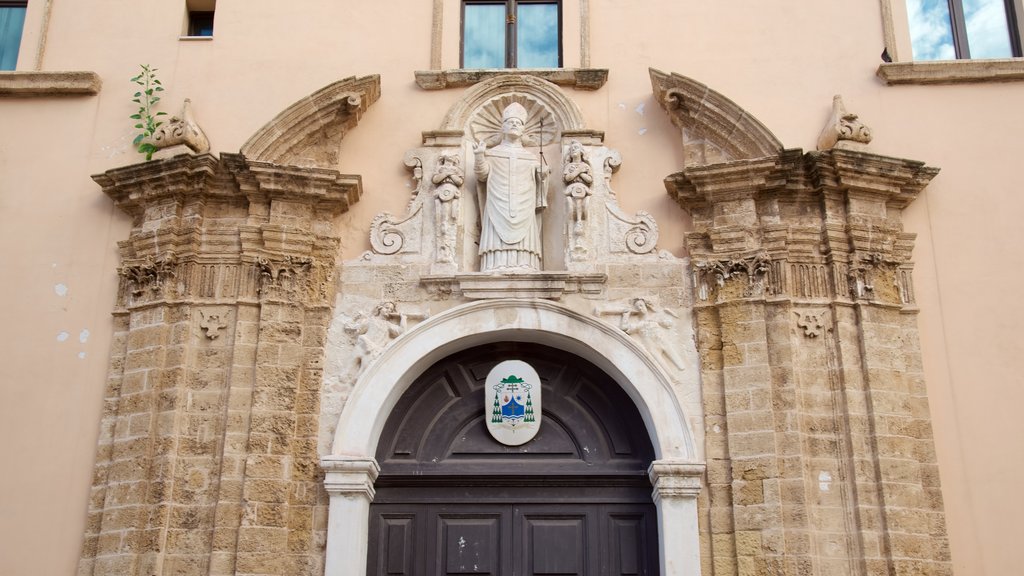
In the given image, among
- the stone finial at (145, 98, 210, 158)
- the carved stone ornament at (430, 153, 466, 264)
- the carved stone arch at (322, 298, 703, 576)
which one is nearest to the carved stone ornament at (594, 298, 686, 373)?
the carved stone arch at (322, 298, 703, 576)

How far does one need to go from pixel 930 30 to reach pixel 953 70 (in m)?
0.64

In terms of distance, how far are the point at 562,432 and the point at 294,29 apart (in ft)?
14.5

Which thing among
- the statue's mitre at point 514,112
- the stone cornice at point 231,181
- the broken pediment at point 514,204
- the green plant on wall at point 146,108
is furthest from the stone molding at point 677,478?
the green plant on wall at point 146,108

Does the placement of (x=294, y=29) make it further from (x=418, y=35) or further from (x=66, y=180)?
(x=66, y=180)

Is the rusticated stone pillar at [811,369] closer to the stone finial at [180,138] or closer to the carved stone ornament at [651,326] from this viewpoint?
the carved stone ornament at [651,326]

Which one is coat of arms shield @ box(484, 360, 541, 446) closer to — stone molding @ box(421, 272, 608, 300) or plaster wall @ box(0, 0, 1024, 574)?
stone molding @ box(421, 272, 608, 300)

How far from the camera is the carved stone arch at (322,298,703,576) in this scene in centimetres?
912

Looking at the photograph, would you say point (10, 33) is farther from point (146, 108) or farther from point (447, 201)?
point (447, 201)

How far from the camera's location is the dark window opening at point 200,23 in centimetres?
1149

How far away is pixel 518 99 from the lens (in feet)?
35.0

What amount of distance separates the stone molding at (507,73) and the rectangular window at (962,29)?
2.90m

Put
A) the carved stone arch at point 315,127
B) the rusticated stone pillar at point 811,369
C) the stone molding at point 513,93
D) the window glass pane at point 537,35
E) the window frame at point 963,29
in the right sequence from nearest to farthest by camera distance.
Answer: the rusticated stone pillar at point 811,369 → the carved stone arch at point 315,127 → the stone molding at point 513,93 → the window frame at point 963,29 → the window glass pane at point 537,35

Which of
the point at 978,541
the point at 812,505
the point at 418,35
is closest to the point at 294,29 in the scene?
the point at 418,35

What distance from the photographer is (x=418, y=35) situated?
36.2ft
